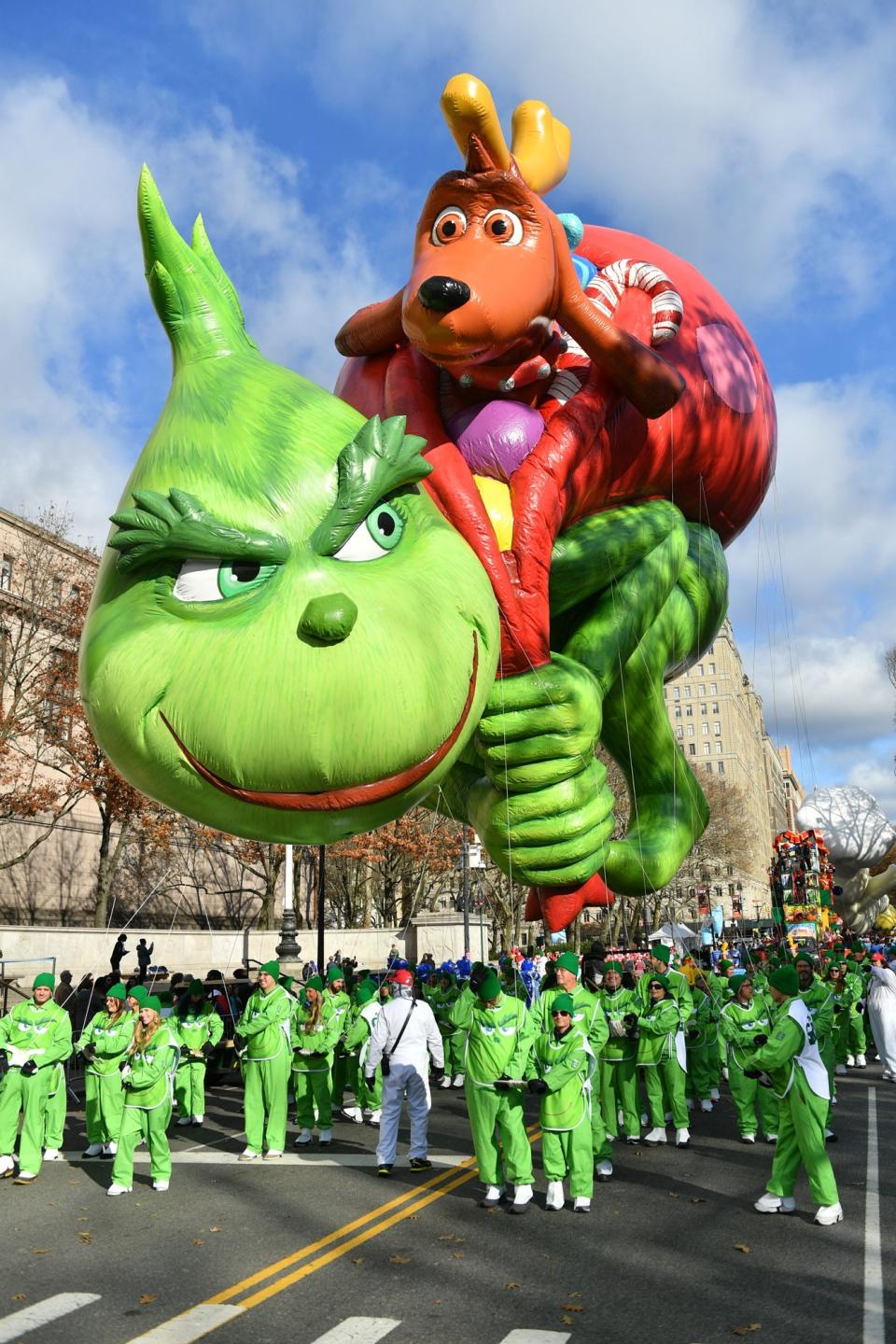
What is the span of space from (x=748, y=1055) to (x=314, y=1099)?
4.15 metres

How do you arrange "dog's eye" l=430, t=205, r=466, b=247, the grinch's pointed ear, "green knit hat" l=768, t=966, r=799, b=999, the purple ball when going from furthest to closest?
1. "green knit hat" l=768, t=966, r=799, b=999
2. the purple ball
3. "dog's eye" l=430, t=205, r=466, b=247
4. the grinch's pointed ear

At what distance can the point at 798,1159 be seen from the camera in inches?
270

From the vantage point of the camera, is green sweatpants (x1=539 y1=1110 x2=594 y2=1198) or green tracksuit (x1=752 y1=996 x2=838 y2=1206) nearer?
green tracksuit (x1=752 y1=996 x2=838 y2=1206)

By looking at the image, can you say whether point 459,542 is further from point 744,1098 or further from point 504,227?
point 744,1098

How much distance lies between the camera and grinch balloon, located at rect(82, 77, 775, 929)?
475cm

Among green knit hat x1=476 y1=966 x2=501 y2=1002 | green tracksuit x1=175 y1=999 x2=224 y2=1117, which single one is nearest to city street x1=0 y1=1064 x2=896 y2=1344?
green knit hat x1=476 y1=966 x2=501 y2=1002

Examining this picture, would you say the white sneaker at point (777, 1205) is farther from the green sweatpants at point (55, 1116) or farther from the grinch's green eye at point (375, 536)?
the green sweatpants at point (55, 1116)

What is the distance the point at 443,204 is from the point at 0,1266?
Result: 6835 mm

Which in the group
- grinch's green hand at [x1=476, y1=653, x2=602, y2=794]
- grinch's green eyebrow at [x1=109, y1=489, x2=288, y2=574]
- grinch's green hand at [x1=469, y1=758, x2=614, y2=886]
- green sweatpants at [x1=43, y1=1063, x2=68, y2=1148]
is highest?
grinch's green eyebrow at [x1=109, y1=489, x2=288, y2=574]

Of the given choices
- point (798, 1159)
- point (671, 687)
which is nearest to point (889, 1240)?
point (798, 1159)

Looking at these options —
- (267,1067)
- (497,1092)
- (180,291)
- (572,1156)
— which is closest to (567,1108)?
(572,1156)

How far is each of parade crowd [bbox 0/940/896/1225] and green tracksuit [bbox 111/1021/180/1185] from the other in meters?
0.01

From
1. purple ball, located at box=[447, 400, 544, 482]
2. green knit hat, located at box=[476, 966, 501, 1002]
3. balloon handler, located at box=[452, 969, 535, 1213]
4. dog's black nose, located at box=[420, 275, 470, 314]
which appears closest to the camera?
dog's black nose, located at box=[420, 275, 470, 314]

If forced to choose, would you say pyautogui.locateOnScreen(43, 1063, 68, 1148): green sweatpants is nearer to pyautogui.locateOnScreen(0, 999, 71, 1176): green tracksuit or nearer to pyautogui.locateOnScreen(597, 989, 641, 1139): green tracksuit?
pyautogui.locateOnScreen(0, 999, 71, 1176): green tracksuit
